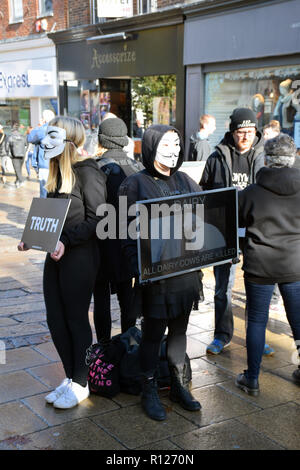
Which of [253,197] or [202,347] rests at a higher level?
[253,197]

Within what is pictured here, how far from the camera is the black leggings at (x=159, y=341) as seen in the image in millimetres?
3490

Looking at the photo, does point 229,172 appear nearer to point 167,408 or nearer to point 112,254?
point 112,254

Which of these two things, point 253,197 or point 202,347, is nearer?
point 253,197

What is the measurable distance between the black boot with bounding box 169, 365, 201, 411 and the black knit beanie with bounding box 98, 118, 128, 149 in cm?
179

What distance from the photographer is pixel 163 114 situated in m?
14.7

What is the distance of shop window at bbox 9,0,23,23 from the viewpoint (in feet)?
66.1

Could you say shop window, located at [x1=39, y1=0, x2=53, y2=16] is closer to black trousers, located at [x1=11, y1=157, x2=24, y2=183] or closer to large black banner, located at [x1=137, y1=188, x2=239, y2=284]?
black trousers, located at [x1=11, y1=157, x2=24, y2=183]

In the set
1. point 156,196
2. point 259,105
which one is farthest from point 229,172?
point 259,105

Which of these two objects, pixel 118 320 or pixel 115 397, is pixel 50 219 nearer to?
pixel 115 397

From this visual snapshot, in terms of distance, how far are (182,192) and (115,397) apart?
1.52 metres

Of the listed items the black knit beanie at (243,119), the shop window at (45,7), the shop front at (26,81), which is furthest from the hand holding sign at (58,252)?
the shop window at (45,7)

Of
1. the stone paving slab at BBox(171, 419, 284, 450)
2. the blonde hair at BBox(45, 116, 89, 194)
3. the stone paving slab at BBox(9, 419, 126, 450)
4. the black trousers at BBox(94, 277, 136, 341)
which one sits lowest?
the stone paving slab at BBox(171, 419, 284, 450)

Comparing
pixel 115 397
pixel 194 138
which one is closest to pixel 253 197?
pixel 115 397

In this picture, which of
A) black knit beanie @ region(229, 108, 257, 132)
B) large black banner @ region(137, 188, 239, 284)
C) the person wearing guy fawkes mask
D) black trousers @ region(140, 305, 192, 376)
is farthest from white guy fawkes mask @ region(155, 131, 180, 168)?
black knit beanie @ region(229, 108, 257, 132)
